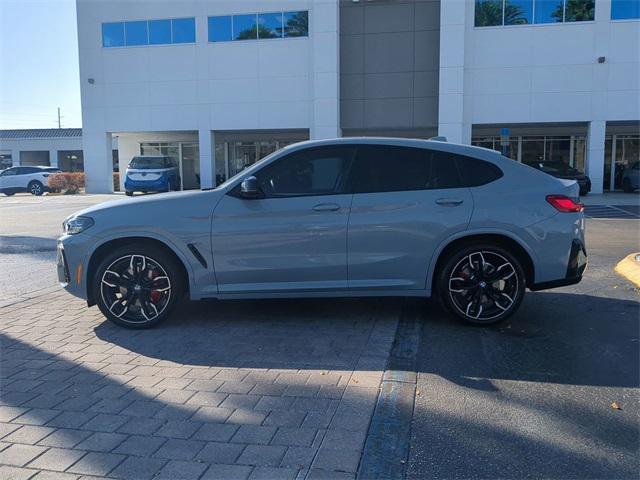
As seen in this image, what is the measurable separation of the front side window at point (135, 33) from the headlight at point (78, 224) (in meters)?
28.0

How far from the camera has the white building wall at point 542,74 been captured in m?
26.0

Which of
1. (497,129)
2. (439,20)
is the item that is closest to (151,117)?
(439,20)

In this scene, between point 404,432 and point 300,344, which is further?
point 300,344

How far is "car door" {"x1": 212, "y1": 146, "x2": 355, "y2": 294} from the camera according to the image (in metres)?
5.33

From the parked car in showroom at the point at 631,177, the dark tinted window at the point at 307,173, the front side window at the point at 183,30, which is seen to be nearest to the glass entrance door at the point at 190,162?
the front side window at the point at 183,30

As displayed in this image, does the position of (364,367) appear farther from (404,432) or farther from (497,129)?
(497,129)

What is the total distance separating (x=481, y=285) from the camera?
5387mm

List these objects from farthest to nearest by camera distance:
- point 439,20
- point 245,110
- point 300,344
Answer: point 245,110 → point 439,20 → point 300,344

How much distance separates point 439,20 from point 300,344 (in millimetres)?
26447

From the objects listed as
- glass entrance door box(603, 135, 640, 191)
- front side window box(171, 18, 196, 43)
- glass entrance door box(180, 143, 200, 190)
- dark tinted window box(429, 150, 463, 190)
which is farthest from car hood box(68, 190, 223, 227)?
glass entrance door box(180, 143, 200, 190)

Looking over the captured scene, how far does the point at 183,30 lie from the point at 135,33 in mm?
2853

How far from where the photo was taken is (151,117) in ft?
103

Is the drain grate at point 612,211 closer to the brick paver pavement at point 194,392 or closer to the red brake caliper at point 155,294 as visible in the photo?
the brick paver pavement at point 194,392

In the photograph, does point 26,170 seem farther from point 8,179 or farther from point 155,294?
point 155,294
